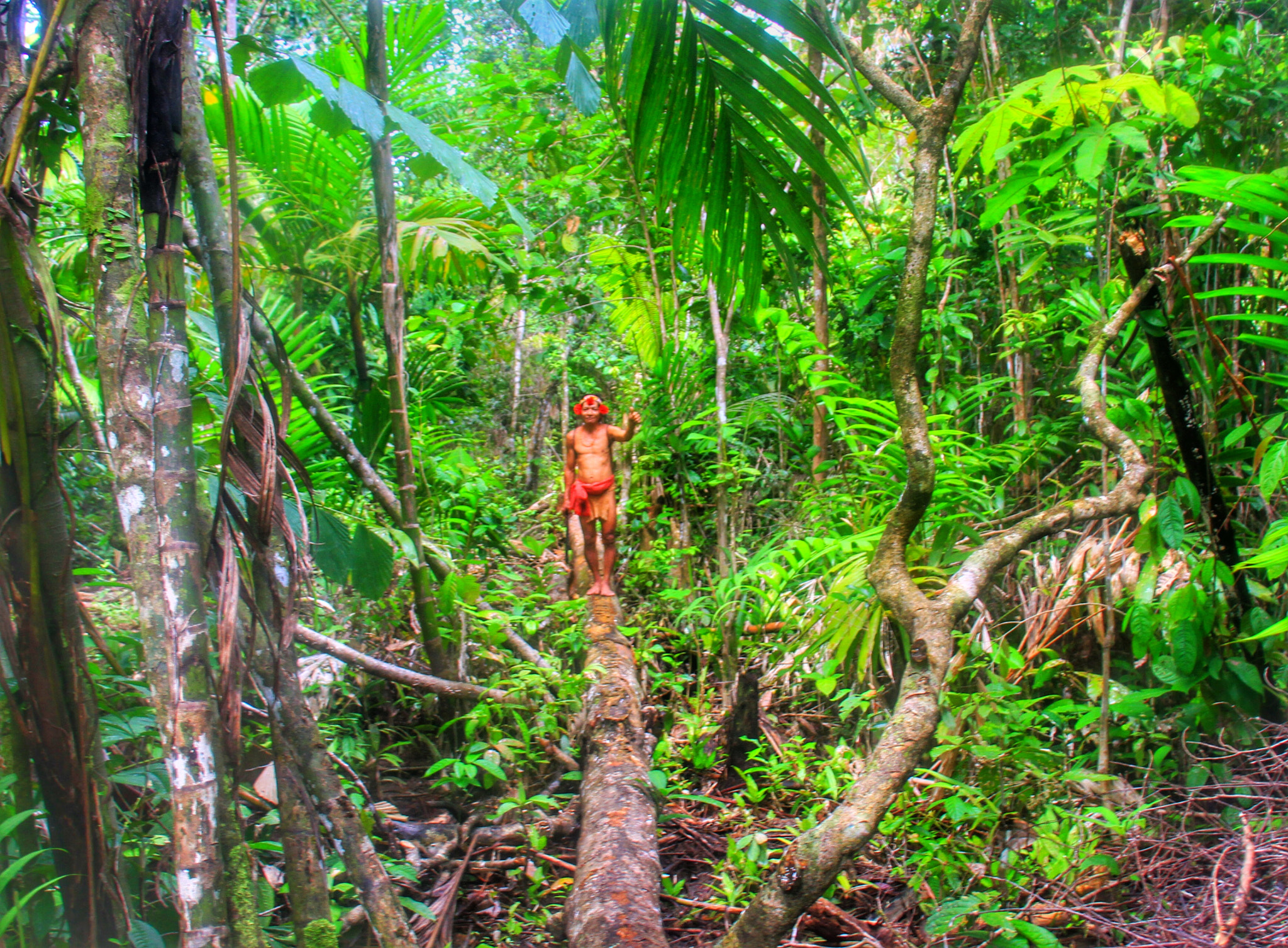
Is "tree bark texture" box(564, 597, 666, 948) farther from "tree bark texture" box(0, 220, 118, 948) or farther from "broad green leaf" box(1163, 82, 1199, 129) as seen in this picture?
"broad green leaf" box(1163, 82, 1199, 129)

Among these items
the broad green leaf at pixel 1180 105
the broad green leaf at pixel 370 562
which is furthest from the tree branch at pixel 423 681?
the broad green leaf at pixel 1180 105

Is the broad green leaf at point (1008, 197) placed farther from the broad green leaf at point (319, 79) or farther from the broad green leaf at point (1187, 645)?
the broad green leaf at point (319, 79)

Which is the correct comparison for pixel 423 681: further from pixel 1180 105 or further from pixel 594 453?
pixel 1180 105

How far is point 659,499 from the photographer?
240 inches

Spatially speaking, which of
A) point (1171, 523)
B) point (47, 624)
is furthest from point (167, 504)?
point (1171, 523)

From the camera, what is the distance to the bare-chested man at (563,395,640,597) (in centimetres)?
482

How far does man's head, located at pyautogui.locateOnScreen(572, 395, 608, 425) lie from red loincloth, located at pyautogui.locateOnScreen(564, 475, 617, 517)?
0.40 meters

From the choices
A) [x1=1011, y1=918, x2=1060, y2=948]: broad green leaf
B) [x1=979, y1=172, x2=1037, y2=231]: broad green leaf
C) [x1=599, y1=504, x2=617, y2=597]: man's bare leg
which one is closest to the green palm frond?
[x1=599, y1=504, x2=617, y2=597]: man's bare leg

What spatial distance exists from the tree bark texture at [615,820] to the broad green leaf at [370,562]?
4.10ft

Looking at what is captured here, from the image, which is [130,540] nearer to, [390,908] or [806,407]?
[390,908]

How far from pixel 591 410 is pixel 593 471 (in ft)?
1.29

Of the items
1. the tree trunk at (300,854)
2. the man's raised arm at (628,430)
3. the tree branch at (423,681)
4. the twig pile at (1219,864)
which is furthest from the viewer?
the man's raised arm at (628,430)

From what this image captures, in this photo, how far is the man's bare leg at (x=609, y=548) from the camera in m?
4.86

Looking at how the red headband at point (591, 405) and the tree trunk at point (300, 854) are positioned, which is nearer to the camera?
the tree trunk at point (300, 854)
